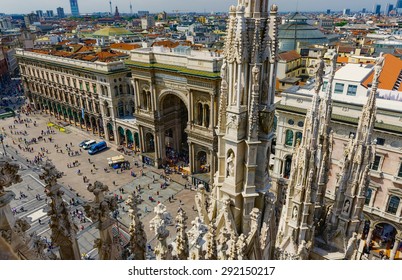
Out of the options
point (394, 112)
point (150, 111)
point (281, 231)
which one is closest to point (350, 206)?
point (281, 231)

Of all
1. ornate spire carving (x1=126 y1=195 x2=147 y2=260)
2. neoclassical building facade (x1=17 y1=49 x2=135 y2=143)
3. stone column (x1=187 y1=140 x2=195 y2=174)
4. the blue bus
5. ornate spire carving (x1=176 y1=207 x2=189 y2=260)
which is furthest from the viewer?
neoclassical building facade (x1=17 y1=49 x2=135 y2=143)

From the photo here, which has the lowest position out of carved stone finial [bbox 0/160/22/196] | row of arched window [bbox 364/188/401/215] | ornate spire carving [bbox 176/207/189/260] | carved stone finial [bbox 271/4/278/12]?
row of arched window [bbox 364/188/401/215]

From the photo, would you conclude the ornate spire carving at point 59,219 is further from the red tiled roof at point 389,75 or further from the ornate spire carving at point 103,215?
the red tiled roof at point 389,75

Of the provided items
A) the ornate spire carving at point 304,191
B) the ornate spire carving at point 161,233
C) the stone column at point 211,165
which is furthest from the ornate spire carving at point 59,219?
the stone column at point 211,165

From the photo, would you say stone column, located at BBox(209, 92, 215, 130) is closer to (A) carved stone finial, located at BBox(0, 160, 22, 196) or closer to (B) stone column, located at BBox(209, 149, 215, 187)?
(B) stone column, located at BBox(209, 149, 215, 187)

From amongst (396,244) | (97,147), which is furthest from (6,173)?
(97,147)

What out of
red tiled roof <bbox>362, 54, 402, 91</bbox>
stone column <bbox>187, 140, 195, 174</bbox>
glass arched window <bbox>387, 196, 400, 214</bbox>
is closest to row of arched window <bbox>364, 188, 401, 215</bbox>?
glass arched window <bbox>387, 196, 400, 214</bbox>
